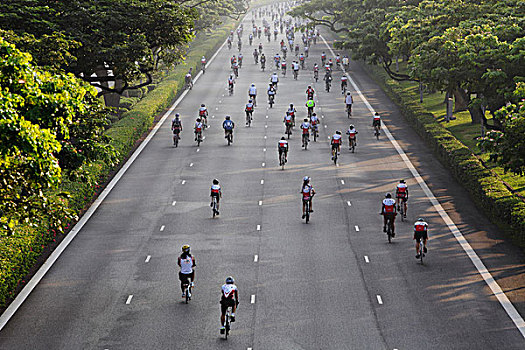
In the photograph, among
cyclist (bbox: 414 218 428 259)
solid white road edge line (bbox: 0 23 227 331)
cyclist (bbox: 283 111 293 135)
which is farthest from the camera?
cyclist (bbox: 283 111 293 135)

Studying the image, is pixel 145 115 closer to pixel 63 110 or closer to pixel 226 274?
pixel 226 274

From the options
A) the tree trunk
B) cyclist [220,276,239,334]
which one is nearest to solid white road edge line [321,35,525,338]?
cyclist [220,276,239,334]

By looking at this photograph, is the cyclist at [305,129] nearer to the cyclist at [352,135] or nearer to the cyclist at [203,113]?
the cyclist at [352,135]

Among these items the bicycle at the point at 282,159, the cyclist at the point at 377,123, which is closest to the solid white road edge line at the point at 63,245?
the bicycle at the point at 282,159

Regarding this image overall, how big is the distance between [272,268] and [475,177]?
10.2 m

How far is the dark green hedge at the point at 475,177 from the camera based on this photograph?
24062 millimetres

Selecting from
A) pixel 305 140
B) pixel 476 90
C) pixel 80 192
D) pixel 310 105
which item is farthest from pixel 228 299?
pixel 310 105

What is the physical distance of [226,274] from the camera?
21.8m

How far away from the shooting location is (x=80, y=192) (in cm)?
2767

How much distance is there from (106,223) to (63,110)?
1135 centimetres

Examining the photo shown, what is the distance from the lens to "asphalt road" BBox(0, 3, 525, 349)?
59.1 ft

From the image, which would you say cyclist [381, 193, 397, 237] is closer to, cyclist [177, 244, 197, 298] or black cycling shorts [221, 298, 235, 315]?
cyclist [177, 244, 197, 298]

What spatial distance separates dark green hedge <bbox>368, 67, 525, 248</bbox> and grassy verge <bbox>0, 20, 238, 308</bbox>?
1223cm

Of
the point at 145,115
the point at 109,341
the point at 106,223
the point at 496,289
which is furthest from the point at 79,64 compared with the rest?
the point at 496,289
